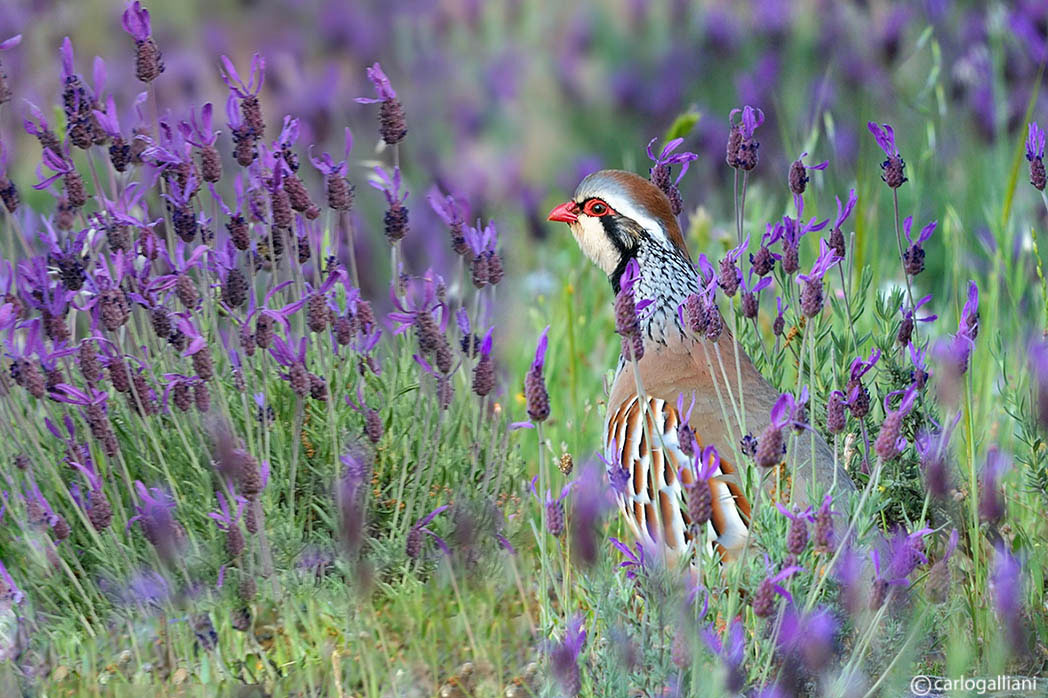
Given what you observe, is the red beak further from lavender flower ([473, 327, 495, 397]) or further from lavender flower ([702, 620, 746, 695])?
lavender flower ([702, 620, 746, 695])

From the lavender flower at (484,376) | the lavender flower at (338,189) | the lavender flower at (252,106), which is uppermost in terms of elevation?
the lavender flower at (252,106)

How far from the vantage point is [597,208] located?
12.1 ft

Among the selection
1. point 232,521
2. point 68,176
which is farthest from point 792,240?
point 68,176

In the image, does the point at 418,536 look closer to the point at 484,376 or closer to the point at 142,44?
the point at 484,376

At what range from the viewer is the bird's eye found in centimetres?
368

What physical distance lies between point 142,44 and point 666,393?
4.59 feet

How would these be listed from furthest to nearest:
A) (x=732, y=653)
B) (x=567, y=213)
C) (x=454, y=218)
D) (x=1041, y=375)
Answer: (x=567, y=213)
(x=454, y=218)
(x=1041, y=375)
(x=732, y=653)

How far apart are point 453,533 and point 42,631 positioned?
95cm

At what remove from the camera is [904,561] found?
7.91 feet

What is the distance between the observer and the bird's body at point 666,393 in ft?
10.1

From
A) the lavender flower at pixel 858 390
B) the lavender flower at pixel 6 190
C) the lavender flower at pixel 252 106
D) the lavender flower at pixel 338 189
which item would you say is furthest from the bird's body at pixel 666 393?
the lavender flower at pixel 6 190

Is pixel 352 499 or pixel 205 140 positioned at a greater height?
pixel 205 140

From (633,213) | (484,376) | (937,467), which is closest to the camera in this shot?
(937,467)

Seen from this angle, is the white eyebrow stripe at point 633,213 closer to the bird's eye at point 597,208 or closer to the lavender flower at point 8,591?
the bird's eye at point 597,208
